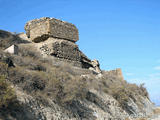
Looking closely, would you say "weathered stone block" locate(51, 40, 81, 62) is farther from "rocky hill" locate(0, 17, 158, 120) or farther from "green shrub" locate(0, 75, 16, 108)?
"green shrub" locate(0, 75, 16, 108)

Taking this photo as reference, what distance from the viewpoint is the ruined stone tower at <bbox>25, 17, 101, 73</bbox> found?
1577cm

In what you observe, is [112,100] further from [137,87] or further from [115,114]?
[137,87]

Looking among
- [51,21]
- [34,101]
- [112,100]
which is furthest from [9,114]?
[51,21]

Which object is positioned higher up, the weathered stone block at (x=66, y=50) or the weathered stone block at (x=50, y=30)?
the weathered stone block at (x=50, y=30)

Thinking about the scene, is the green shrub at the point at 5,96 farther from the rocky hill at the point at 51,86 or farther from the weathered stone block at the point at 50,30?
the weathered stone block at the point at 50,30

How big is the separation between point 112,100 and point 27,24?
10621 mm

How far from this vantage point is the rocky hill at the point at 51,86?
23.8 feet

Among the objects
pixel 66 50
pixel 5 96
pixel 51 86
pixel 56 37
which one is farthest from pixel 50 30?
pixel 5 96

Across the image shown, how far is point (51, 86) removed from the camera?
9.03 metres

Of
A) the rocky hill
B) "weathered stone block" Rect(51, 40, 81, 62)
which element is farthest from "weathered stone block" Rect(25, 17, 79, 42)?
"weathered stone block" Rect(51, 40, 81, 62)

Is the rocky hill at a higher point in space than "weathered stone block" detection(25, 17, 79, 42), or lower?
lower

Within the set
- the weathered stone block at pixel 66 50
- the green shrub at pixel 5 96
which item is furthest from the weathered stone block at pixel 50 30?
the green shrub at pixel 5 96

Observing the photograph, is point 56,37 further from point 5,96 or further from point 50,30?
point 5,96

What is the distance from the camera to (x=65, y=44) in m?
16.4
